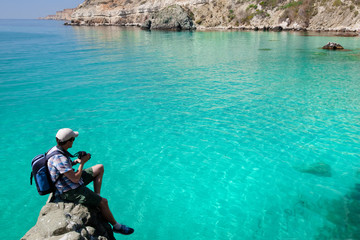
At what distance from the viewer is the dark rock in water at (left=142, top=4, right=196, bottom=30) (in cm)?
10509

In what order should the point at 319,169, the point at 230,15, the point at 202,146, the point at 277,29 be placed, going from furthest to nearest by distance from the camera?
1. the point at 230,15
2. the point at 277,29
3. the point at 202,146
4. the point at 319,169

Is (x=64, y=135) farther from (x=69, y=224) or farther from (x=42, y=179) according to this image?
(x=69, y=224)

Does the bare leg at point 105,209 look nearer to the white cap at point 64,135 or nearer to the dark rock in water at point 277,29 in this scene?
the white cap at point 64,135

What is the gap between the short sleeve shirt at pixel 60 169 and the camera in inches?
205

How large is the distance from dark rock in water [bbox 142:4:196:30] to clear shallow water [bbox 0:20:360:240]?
8711 centimetres

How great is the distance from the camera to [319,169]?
984cm

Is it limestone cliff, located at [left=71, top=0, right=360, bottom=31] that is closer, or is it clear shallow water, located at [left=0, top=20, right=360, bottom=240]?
clear shallow water, located at [left=0, top=20, right=360, bottom=240]

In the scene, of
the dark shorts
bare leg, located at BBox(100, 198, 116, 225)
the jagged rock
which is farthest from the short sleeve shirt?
bare leg, located at BBox(100, 198, 116, 225)

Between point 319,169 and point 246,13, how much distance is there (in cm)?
10212

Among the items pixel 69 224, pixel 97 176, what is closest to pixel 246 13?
pixel 97 176

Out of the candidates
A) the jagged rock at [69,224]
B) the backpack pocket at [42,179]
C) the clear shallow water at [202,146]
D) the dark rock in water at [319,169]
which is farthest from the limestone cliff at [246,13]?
the backpack pocket at [42,179]

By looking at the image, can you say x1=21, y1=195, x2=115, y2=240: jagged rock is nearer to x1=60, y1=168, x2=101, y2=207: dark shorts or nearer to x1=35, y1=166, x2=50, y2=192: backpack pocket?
x1=60, y1=168, x2=101, y2=207: dark shorts

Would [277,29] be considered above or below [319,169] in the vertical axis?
above

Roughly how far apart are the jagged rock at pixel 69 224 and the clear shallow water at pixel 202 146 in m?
1.90
